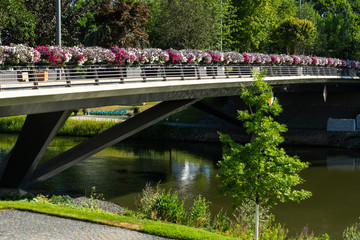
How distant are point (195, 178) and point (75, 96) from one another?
13854mm

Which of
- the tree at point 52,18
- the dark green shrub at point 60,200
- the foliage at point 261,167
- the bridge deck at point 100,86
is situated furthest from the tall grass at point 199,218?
the tree at point 52,18

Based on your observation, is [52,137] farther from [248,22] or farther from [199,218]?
[248,22]

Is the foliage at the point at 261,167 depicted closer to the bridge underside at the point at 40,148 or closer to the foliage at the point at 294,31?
the bridge underside at the point at 40,148

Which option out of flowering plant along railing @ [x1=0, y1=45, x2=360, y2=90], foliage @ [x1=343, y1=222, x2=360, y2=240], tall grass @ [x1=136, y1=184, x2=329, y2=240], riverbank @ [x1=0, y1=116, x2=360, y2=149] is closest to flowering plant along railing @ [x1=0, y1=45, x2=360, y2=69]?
flowering plant along railing @ [x1=0, y1=45, x2=360, y2=90]

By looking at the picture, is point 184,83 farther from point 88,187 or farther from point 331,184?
point 331,184

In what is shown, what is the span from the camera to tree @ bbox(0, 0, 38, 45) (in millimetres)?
32688

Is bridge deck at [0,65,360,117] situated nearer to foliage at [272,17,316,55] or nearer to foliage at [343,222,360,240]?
foliage at [343,222,360,240]

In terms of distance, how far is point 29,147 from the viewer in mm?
19531

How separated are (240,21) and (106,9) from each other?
15.8 metres

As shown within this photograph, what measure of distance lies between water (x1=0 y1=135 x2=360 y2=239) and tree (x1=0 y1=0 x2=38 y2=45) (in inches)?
354

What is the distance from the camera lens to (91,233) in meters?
13.0

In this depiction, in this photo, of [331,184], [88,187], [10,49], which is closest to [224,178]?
[10,49]

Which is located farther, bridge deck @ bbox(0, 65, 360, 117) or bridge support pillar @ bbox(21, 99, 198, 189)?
bridge support pillar @ bbox(21, 99, 198, 189)

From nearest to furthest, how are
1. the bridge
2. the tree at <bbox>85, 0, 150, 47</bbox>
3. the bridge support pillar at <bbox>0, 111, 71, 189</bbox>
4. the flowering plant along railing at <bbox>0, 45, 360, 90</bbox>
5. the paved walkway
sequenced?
the paved walkway
the bridge
the flowering plant along railing at <bbox>0, 45, 360, 90</bbox>
the bridge support pillar at <bbox>0, 111, 71, 189</bbox>
the tree at <bbox>85, 0, 150, 47</bbox>
